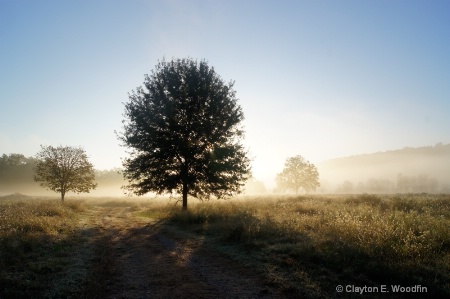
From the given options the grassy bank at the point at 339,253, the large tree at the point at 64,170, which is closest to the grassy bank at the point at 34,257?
the grassy bank at the point at 339,253

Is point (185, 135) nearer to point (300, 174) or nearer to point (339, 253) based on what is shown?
point (339, 253)

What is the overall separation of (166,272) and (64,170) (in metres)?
36.9

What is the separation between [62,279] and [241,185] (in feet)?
60.2

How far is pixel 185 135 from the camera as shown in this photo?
23500mm

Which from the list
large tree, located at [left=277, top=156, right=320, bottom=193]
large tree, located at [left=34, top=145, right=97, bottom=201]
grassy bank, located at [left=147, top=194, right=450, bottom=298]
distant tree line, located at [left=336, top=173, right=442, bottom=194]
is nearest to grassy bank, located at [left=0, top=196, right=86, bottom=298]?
grassy bank, located at [left=147, top=194, right=450, bottom=298]

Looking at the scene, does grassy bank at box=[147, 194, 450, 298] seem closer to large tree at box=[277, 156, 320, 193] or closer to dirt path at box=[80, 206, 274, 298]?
dirt path at box=[80, 206, 274, 298]

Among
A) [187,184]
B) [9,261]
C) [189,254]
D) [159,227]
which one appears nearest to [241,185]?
[187,184]

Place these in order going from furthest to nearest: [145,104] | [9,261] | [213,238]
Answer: [145,104]
[213,238]
[9,261]

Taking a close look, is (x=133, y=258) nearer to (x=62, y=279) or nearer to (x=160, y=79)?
(x=62, y=279)

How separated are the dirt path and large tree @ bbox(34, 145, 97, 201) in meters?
30.3

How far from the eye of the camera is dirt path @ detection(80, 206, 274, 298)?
278 inches

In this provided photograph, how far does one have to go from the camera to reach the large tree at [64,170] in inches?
1516

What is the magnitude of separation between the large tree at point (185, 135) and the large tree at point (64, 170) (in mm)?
19808

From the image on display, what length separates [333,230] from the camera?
1205cm
